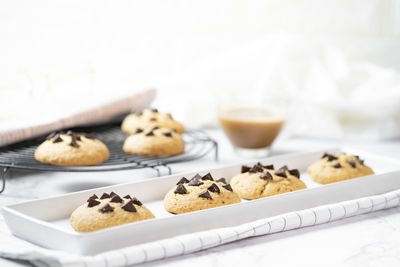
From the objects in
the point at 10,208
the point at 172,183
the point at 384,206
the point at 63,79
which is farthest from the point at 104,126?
the point at 384,206

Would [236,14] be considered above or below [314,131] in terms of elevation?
above

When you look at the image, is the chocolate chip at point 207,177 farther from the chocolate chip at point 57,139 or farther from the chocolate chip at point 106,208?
the chocolate chip at point 57,139

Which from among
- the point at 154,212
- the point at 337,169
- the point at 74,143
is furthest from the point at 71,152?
the point at 337,169

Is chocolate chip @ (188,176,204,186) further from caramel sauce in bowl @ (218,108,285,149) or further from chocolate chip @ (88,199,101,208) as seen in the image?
caramel sauce in bowl @ (218,108,285,149)

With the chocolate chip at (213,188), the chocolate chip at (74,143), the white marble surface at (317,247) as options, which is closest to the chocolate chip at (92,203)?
the white marble surface at (317,247)

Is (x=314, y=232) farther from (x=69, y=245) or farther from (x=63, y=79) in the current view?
(x=63, y=79)

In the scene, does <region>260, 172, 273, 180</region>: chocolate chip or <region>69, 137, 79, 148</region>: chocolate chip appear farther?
<region>69, 137, 79, 148</region>: chocolate chip

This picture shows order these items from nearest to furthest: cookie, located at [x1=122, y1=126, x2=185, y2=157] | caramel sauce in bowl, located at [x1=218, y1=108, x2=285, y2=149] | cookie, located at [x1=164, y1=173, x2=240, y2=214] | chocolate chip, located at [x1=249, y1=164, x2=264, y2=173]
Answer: cookie, located at [x1=164, y1=173, x2=240, y2=214]
chocolate chip, located at [x1=249, y1=164, x2=264, y2=173]
cookie, located at [x1=122, y1=126, x2=185, y2=157]
caramel sauce in bowl, located at [x1=218, y1=108, x2=285, y2=149]

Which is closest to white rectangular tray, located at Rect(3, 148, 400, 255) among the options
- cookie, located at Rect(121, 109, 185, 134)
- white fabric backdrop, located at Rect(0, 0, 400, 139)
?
cookie, located at Rect(121, 109, 185, 134)

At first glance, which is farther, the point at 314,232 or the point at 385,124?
the point at 385,124
